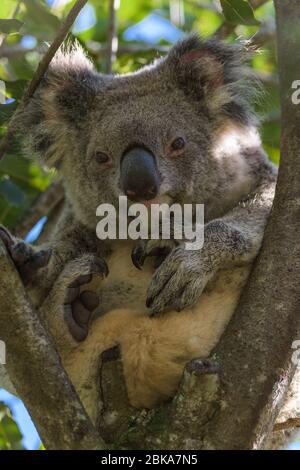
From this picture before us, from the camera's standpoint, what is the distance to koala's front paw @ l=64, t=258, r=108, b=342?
3.48 meters

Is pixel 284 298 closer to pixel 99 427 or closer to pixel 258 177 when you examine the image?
pixel 99 427

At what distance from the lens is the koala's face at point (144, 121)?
3.89m

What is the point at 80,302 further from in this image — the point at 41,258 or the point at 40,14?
the point at 40,14

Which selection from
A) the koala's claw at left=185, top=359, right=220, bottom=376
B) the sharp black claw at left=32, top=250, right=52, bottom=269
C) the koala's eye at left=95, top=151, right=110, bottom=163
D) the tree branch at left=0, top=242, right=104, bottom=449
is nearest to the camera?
the tree branch at left=0, top=242, right=104, bottom=449

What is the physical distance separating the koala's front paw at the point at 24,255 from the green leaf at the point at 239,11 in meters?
1.50

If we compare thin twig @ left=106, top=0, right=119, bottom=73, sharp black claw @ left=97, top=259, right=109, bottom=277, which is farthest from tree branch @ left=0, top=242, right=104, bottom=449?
thin twig @ left=106, top=0, right=119, bottom=73

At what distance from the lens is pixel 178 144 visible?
3.97 metres

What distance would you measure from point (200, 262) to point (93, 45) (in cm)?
377

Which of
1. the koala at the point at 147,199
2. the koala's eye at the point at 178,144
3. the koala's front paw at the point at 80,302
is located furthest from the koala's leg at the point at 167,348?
the koala's eye at the point at 178,144

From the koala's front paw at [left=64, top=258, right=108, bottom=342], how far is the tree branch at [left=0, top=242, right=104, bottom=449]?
2.47ft

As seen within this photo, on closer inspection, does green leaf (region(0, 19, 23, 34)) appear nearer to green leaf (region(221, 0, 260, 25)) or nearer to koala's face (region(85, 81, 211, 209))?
koala's face (region(85, 81, 211, 209))

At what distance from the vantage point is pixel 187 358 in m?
3.23

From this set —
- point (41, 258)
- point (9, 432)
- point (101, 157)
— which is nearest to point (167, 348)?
point (41, 258)

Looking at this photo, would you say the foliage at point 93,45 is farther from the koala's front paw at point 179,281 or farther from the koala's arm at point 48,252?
the koala's front paw at point 179,281
